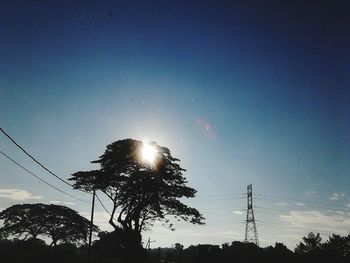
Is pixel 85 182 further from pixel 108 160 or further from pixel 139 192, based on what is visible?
pixel 139 192

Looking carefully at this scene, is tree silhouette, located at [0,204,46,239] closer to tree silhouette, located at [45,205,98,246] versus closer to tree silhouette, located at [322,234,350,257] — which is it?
tree silhouette, located at [45,205,98,246]

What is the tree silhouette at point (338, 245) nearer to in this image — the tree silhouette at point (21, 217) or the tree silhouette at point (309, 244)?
the tree silhouette at point (309, 244)

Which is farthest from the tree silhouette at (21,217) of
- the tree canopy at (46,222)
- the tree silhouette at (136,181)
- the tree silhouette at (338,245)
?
the tree silhouette at (338,245)

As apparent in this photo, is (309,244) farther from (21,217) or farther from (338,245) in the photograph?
(21,217)

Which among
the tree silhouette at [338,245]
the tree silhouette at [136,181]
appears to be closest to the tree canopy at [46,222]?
the tree silhouette at [136,181]

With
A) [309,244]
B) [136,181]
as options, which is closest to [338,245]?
[309,244]

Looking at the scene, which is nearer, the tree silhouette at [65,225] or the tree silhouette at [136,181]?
the tree silhouette at [136,181]

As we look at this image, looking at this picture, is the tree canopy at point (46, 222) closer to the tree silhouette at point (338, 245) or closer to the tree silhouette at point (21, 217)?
the tree silhouette at point (21, 217)

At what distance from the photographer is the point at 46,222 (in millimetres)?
50469

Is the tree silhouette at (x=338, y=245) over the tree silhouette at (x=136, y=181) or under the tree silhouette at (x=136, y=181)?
under

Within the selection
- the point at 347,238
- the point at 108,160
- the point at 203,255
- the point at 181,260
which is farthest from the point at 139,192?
the point at 181,260

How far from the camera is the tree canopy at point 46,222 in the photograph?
1937 inches

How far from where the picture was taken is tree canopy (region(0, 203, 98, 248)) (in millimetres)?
49188

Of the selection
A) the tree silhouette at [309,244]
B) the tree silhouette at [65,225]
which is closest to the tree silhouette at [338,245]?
the tree silhouette at [309,244]
